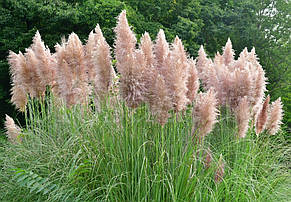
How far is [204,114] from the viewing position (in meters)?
2.93

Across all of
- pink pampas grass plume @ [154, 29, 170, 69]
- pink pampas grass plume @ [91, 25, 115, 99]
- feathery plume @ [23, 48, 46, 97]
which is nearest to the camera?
pink pampas grass plume @ [91, 25, 115, 99]

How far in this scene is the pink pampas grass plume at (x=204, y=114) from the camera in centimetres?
292

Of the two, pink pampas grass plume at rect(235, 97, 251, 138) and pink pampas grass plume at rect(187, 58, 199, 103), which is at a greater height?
pink pampas grass plume at rect(187, 58, 199, 103)

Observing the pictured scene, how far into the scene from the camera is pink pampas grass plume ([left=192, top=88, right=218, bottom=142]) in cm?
292

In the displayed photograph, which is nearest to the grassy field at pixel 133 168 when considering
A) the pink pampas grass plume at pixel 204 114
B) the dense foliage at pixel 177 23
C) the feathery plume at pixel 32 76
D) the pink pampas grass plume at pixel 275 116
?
the pink pampas grass plume at pixel 204 114

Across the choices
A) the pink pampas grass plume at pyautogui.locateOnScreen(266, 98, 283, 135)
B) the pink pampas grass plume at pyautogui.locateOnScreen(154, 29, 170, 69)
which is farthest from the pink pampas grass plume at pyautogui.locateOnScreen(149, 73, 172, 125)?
the pink pampas grass plume at pyautogui.locateOnScreen(266, 98, 283, 135)

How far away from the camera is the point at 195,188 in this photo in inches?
116

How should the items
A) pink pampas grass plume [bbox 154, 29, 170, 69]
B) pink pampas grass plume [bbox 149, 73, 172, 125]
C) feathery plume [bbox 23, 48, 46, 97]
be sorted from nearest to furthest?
pink pampas grass plume [bbox 149, 73, 172, 125] < pink pampas grass plume [bbox 154, 29, 170, 69] < feathery plume [bbox 23, 48, 46, 97]

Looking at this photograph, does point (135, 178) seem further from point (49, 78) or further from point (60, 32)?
point (60, 32)

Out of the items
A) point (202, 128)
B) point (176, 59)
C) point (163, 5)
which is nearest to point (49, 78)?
point (176, 59)

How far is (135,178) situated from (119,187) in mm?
209

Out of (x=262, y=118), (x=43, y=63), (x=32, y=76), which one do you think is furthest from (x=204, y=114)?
(x=32, y=76)

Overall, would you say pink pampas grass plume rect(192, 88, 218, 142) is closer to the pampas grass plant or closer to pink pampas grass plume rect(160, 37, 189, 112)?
the pampas grass plant

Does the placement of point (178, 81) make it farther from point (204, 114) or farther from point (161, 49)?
point (161, 49)
